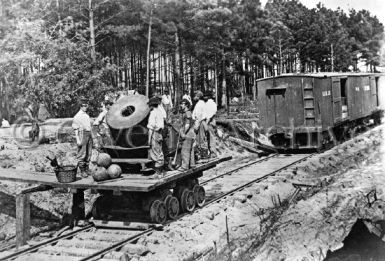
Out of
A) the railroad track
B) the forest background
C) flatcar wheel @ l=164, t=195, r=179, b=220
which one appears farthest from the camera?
the forest background

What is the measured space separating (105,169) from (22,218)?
1.81 m

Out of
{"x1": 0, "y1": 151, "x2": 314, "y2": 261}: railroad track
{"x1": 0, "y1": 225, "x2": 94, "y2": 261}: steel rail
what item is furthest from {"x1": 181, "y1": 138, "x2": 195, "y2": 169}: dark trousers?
{"x1": 0, "y1": 225, "x2": 94, "y2": 261}: steel rail

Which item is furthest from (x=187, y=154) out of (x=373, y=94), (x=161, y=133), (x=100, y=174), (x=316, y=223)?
(x=373, y=94)

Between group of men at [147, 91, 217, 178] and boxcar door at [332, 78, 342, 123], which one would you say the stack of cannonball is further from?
boxcar door at [332, 78, 342, 123]

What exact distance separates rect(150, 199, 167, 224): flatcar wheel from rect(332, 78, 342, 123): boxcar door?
13207 millimetres

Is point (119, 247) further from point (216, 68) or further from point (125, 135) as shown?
point (216, 68)

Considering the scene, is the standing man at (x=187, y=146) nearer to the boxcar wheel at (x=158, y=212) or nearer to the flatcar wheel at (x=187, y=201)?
the flatcar wheel at (x=187, y=201)

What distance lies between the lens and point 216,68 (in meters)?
36.7

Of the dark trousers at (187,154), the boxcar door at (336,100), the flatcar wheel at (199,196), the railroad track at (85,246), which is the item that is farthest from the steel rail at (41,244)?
the boxcar door at (336,100)

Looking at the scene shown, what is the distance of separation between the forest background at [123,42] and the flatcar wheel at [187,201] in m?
9.76

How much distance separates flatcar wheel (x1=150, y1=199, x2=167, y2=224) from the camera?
9.29 m

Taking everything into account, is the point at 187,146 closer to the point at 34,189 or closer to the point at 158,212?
the point at 158,212

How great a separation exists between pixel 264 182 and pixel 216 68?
23675 mm

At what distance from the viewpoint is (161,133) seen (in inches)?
390
